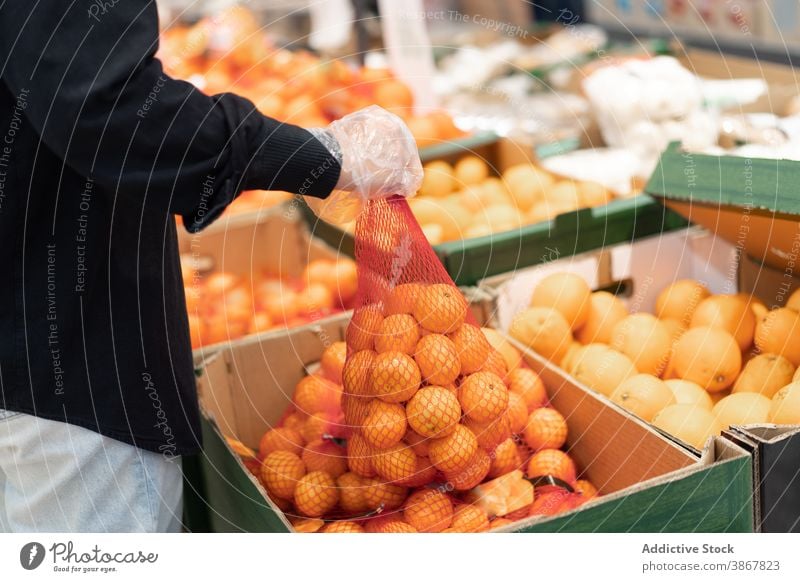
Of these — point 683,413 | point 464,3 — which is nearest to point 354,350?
point 683,413

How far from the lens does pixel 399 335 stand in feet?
3.94

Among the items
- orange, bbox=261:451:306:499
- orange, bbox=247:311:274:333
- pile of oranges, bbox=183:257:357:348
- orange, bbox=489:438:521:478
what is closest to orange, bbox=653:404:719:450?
orange, bbox=489:438:521:478

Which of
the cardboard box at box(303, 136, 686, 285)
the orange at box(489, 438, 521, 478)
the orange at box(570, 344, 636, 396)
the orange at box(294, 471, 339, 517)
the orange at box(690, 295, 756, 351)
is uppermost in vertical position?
the cardboard box at box(303, 136, 686, 285)

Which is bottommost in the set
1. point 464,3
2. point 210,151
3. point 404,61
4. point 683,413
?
point 683,413

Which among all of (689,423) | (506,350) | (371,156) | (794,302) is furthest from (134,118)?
(794,302)

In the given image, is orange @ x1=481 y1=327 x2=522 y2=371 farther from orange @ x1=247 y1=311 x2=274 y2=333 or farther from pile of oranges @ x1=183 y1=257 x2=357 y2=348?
orange @ x1=247 y1=311 x2=274 y2=333

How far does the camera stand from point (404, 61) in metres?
2.86

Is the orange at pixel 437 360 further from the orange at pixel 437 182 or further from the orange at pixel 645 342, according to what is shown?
the orange at pixel 437 182

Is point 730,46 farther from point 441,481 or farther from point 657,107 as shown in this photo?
point 441,481

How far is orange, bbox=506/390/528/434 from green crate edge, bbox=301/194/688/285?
0.40 metres

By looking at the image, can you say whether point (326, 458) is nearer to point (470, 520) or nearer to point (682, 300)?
point (470, 520)

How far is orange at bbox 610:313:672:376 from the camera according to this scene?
59.9 inches

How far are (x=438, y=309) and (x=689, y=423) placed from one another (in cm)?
42
